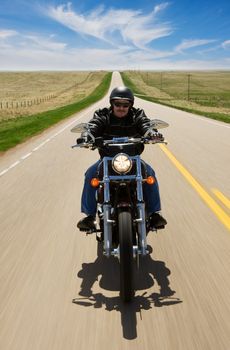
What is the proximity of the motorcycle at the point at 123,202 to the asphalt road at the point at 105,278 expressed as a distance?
0.36 metres

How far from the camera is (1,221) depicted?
21.8ft

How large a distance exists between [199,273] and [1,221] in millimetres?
3471

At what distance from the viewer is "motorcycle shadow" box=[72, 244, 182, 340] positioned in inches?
150

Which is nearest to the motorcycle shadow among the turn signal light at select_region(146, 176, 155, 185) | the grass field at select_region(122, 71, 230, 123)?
the turn signal light at select_region(146, 176, 155, 185)

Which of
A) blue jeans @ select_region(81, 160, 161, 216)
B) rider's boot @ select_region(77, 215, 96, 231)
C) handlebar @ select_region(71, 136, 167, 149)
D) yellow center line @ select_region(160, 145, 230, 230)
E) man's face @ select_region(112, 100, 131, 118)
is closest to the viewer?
handlebar @ select_region(71, 136, 167, 149)

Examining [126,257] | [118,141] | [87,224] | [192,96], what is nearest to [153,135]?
[118,141]

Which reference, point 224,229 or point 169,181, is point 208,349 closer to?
point 224,229

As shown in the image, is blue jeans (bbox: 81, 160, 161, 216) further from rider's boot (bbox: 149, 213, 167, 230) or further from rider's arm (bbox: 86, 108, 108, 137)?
rider's arm (bbox: 86, 108, 108, 137)

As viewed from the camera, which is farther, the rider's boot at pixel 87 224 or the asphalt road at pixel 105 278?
the rider's boot at pixel 87 224

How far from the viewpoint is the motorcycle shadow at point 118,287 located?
380 centimetres

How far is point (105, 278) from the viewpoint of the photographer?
4.53 m

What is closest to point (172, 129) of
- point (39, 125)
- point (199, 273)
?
point (39, 125)

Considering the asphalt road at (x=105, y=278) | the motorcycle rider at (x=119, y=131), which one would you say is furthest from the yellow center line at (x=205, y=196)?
the motorcycle rider at (x=119, y=131)

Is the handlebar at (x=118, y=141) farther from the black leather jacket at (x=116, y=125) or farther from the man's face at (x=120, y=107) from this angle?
the man's face at (x=120, y=107)
